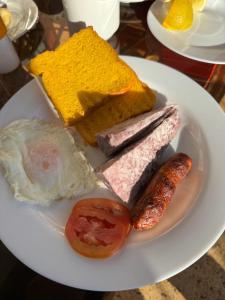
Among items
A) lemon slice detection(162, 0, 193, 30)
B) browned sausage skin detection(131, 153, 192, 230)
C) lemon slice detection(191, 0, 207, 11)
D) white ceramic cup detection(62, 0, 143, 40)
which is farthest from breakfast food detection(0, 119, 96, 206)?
lemon slice detection(191, 0, 207, 11)

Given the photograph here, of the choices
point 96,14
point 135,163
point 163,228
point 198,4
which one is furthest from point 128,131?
point 198,4

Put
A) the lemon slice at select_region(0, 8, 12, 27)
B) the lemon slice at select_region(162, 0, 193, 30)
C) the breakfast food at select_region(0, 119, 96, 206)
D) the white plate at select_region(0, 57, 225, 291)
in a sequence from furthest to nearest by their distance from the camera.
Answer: the lemon slice at select_region(0, 8, 12, 27), the lemon slice at select_region(162, 0, 193, 30), the breakfast food at select_region(0, 119, 96, 206), the white plate at select_region(0, 57, 225, 291)

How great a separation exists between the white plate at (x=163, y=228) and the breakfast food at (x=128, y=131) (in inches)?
4.7

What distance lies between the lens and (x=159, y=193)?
0.99m

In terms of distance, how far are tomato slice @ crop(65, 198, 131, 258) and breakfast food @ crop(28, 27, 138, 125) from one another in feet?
1.09

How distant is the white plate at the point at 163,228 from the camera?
0.95 metres

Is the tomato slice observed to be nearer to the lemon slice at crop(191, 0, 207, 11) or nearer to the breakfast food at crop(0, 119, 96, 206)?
the breakfast food at crop(0, 119, 96, 206)

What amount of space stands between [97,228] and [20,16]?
94 cm

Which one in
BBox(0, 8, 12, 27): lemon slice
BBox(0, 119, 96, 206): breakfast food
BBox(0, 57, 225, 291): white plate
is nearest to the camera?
BBox(0, 57, 225, 291): white plate

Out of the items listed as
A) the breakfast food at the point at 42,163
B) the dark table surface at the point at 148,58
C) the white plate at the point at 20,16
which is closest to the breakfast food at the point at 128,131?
the breakfast food at the point at 42,163

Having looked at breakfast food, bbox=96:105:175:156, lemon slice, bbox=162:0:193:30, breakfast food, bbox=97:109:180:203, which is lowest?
breakfast food, bbox=97:109:180:203

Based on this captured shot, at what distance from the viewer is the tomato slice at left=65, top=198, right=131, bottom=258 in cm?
98

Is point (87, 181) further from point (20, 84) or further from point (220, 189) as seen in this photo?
point (20, 84)

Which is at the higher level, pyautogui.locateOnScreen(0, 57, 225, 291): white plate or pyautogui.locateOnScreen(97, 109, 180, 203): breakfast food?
pyautogui.locateOnScreen(97, 109, 180, 203): breakfast food
